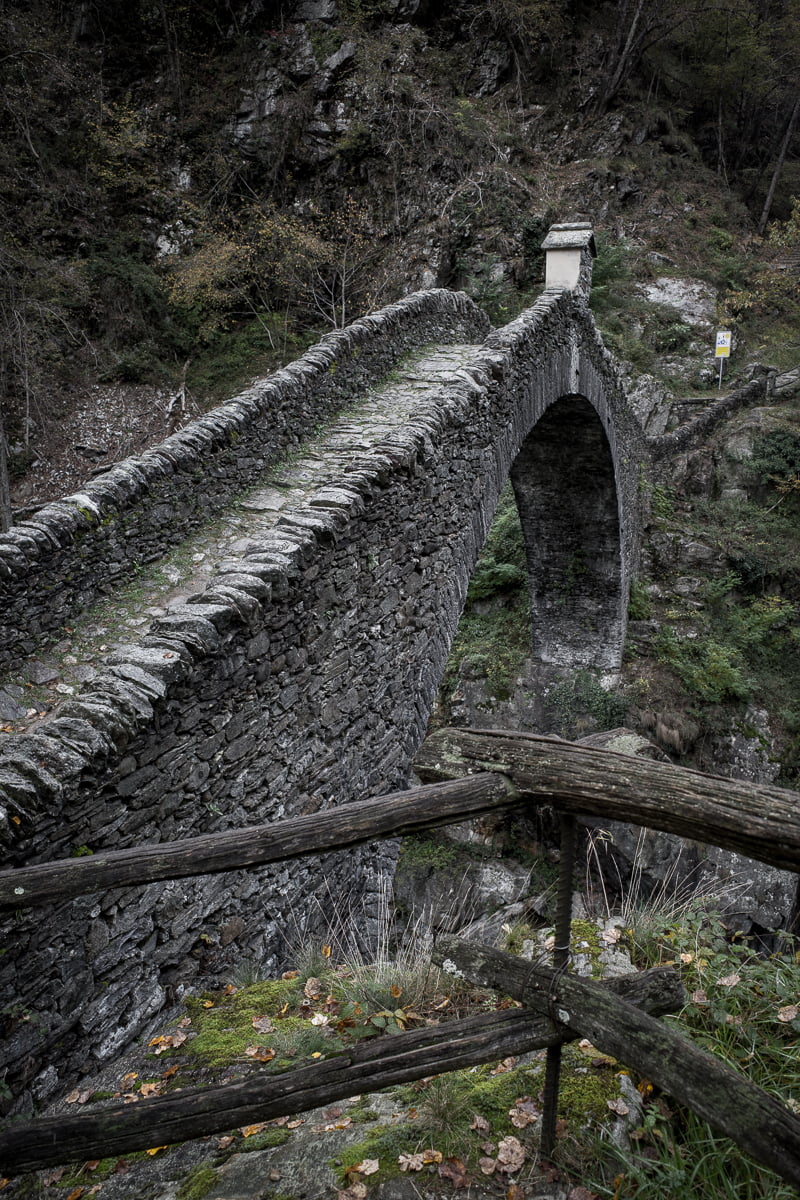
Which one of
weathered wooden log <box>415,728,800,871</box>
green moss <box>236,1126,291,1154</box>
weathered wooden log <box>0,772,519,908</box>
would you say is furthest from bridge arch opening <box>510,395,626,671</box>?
green moss <box>236,1126,291,1154</box>

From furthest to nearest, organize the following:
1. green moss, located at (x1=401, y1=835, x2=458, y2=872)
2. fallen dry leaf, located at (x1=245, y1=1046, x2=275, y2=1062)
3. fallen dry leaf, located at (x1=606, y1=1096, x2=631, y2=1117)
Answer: green moss, located at (x1=401, y1=835, x2=458, y2=872)
fallen dry leaf, located at (x1=245, y1=1046, x2=275, y2=1062)
fallen dry leaf, located at (x1=606, y1=1096, x2=631, y2=1117)

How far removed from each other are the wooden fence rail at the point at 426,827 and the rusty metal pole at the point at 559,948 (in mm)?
65

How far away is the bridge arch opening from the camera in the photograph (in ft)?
42.4

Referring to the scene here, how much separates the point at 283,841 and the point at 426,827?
1.15 feet

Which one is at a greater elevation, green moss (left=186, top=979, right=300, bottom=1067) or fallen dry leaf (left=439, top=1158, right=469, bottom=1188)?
fallen dry leaf (left=439, top=1158, right=469, bottom=1188)

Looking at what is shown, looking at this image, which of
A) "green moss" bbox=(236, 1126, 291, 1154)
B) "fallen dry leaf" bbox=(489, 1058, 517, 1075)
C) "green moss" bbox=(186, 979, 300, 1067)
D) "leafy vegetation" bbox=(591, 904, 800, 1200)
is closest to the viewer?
"leafy vegetation" bbox=(591, 904, 800, 1200)

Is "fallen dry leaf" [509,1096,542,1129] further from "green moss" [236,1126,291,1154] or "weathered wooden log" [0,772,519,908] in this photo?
"weathered wooden log" [0,772,519,908]

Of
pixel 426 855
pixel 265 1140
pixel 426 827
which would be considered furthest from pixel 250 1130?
pixel 426 855

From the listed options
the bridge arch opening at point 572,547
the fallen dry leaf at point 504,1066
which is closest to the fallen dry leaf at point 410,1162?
the fallen dry leaf at point 504,1066

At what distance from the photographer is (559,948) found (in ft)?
5.88

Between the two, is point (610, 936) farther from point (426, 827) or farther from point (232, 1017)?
point (426, 827)

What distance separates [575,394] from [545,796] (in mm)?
9327

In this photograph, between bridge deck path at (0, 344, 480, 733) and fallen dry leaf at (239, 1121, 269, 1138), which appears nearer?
fallen dry leaf at (239, 1121, 269, 1138)

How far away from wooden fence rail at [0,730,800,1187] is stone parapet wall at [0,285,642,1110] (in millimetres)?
1211
